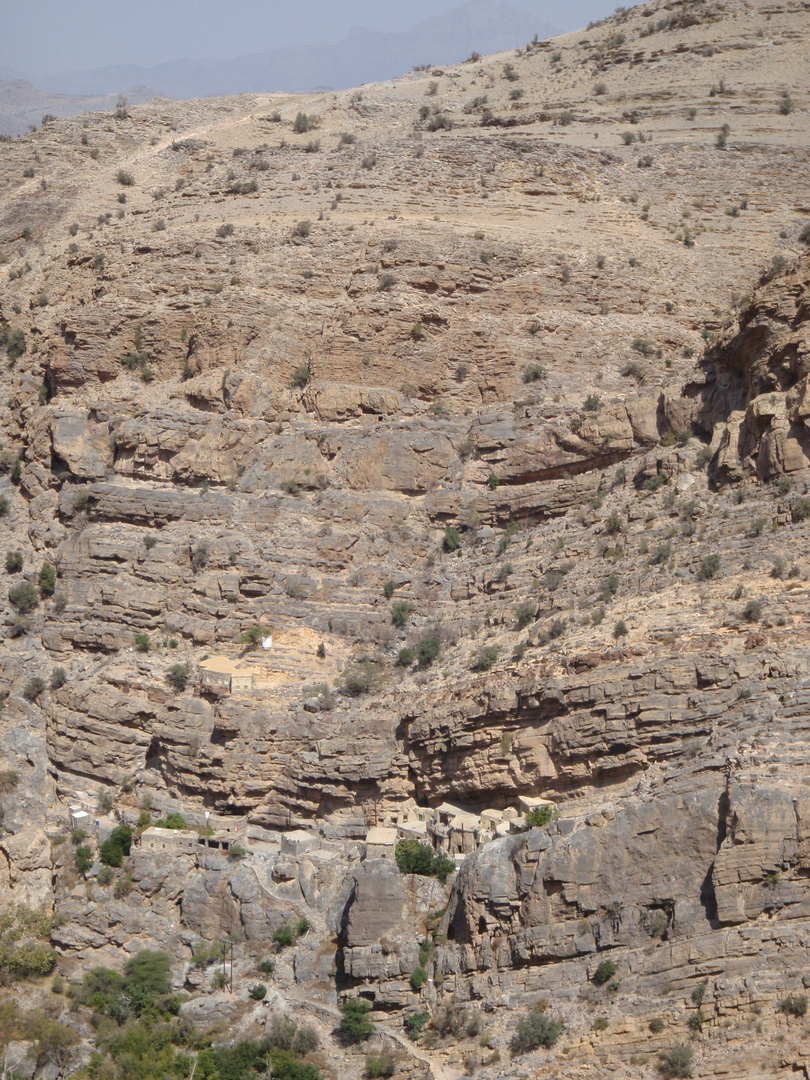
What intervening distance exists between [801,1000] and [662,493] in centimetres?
1233

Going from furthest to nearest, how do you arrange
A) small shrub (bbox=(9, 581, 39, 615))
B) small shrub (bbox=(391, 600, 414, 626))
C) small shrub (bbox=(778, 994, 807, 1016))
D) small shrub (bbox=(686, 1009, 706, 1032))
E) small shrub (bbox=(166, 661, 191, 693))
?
small shrub (bbox=(9, 581, 39, 615)) < small shrub (bbox=(391, 600, 414, 626)) < small shrub (bbox=(166, 661, 191, 693)) < small shrub (bbox=(686, 1009, 706, 1032)) < small shrub (bbox=(778, 994, 807, 1016))

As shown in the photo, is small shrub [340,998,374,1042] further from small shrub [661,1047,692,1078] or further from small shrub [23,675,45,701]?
small shrub [23,675,45,701]

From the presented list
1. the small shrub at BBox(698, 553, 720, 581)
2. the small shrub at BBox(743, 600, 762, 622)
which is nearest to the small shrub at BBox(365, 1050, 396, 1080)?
the small shrub at BBox(743, 600, 762, 622)

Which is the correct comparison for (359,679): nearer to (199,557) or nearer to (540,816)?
(199,557)

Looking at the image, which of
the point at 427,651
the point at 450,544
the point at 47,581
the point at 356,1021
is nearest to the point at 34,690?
the point at 47,581

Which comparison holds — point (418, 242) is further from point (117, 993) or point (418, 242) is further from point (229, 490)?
point (117, 993)

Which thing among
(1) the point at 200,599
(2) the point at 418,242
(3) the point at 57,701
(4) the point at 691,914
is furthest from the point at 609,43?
(4) the point at 691,914

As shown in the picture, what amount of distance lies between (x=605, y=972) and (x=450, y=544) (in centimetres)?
1245

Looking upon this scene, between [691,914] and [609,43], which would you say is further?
[609,43]

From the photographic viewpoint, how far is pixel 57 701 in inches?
1143

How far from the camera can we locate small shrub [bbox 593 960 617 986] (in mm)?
21047

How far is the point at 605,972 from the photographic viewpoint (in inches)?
829

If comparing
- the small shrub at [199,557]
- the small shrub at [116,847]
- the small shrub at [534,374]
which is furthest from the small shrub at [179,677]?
the small shrub at [534,374]

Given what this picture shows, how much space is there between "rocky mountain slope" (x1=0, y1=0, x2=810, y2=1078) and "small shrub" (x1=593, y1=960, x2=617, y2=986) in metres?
0.10
